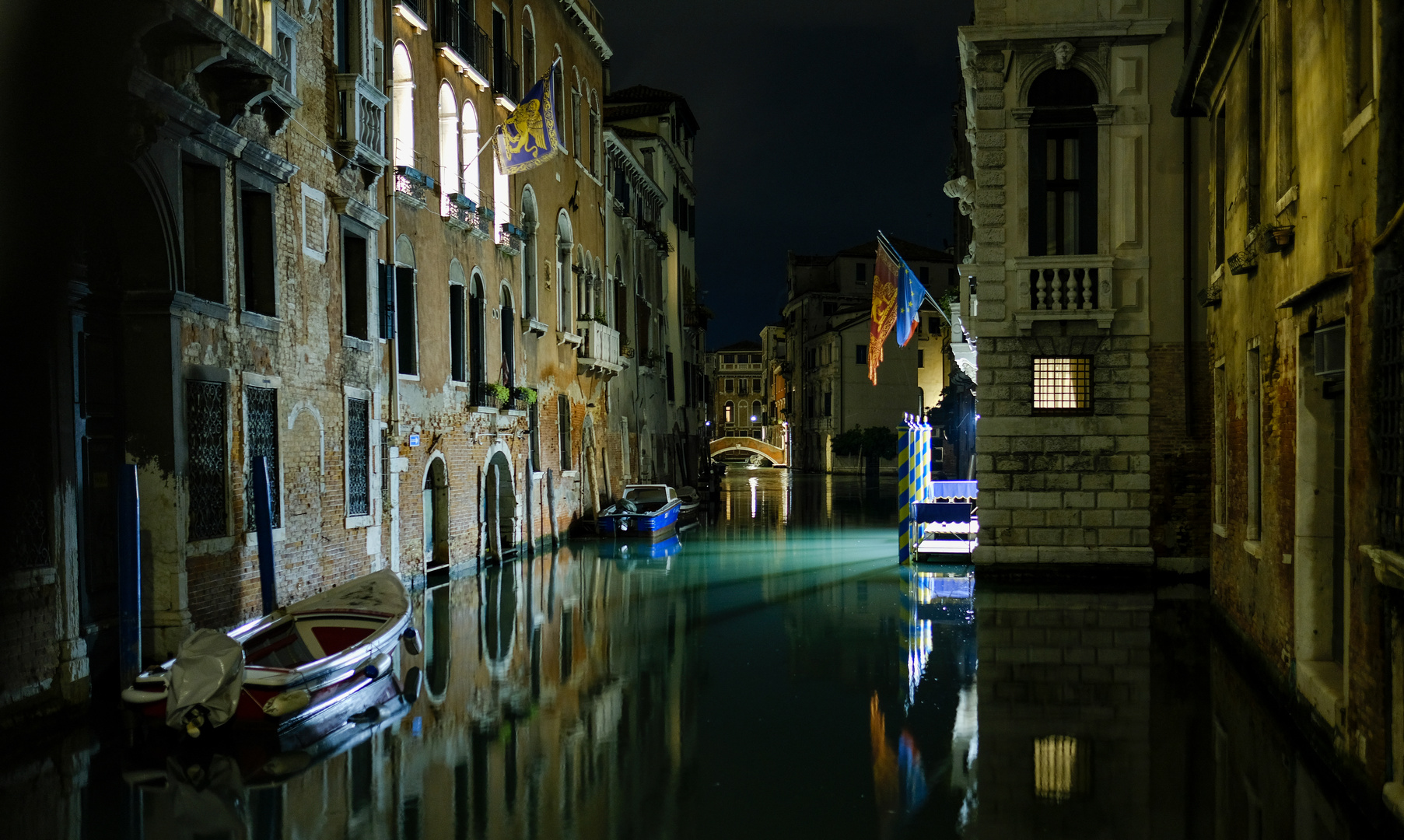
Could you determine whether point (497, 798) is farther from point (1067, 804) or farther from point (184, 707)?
point (1067, 804)

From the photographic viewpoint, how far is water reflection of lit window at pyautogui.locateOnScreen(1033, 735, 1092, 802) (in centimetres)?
716

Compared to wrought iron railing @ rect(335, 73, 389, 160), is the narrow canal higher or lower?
lower

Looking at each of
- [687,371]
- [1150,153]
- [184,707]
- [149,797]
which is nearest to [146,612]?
[184,707]

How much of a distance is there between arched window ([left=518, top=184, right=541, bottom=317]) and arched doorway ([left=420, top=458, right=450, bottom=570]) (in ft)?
17.6

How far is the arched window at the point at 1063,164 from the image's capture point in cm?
1675

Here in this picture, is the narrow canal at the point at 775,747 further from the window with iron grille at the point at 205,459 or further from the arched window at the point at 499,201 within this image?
the arched window at the point at 499,201

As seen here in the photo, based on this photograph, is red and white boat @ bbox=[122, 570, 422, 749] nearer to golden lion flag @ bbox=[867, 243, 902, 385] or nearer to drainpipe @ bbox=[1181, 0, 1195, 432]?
golden lion flag @ bbox=[867, 243, 902, 385]

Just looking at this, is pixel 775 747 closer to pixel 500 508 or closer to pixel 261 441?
pixel 261 441

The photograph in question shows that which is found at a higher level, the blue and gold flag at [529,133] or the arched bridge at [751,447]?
the blue and gold flag at [529,133]

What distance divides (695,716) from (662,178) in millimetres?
30576

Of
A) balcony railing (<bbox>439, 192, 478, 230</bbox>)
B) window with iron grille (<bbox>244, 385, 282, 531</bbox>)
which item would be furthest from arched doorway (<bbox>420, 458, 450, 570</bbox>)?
window with iron grille (<bbox>244, 385, 282, 531</bbox>)

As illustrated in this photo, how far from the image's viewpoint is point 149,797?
289 inches

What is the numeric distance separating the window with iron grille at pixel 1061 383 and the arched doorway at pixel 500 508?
367 inches

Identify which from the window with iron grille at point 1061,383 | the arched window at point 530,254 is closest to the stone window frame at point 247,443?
the window with iron grille at point 1061,383
